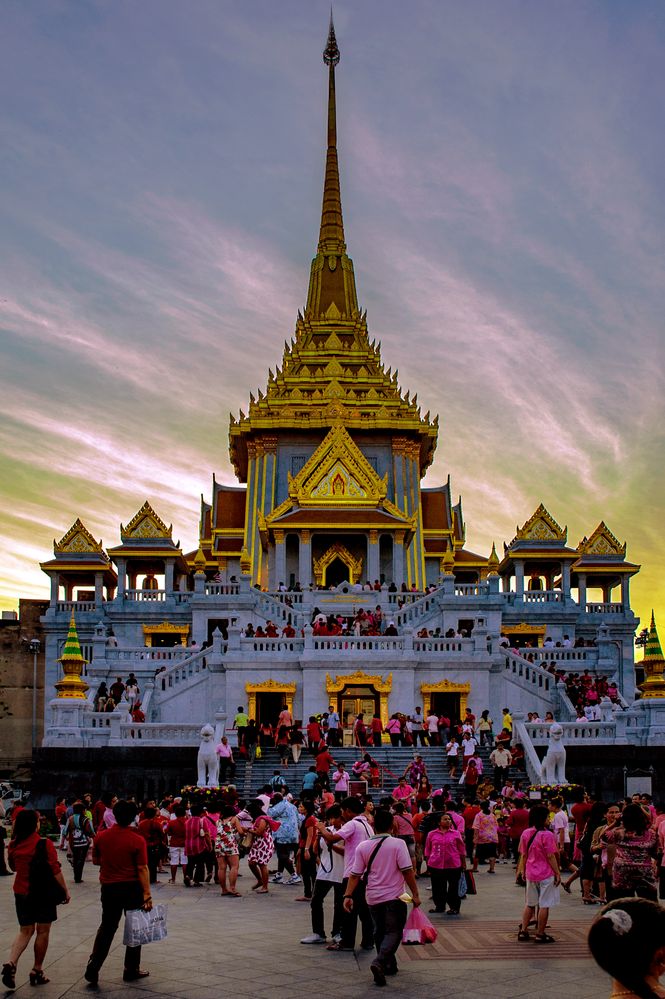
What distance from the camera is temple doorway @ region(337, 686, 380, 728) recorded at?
39969mm

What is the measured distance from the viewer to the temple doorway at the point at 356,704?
1574 inches

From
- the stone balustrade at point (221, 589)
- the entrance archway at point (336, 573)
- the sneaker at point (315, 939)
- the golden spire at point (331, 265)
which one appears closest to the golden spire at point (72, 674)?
the stone balustrade at point (221, 589)

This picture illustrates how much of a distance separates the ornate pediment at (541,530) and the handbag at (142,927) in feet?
155

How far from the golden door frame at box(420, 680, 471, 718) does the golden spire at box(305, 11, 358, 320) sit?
117 feet

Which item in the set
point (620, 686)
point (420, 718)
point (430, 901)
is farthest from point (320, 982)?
point (620, 686)

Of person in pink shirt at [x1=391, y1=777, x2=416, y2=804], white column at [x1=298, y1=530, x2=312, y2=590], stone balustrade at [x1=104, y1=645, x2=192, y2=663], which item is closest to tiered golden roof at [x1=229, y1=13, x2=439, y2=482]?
white column at [x1=298, y1=530, x2=312, y2=590]

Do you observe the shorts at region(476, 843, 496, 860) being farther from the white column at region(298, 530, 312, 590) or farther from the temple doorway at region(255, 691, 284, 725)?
the white column at region(298, 530, 312, 590)

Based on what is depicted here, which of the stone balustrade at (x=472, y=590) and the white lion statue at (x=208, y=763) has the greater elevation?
the stone balustrade at (x=472, y=590)

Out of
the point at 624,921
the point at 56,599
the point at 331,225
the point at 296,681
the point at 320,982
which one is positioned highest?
the point at 331,225

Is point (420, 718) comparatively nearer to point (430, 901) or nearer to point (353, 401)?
point (430, 901)

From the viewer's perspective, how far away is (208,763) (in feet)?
104

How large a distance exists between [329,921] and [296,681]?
22603mm

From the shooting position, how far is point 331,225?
2995 inches

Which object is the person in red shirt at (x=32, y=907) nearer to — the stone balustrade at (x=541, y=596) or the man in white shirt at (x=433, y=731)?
the man in white shirt at (x=433, y=731)
